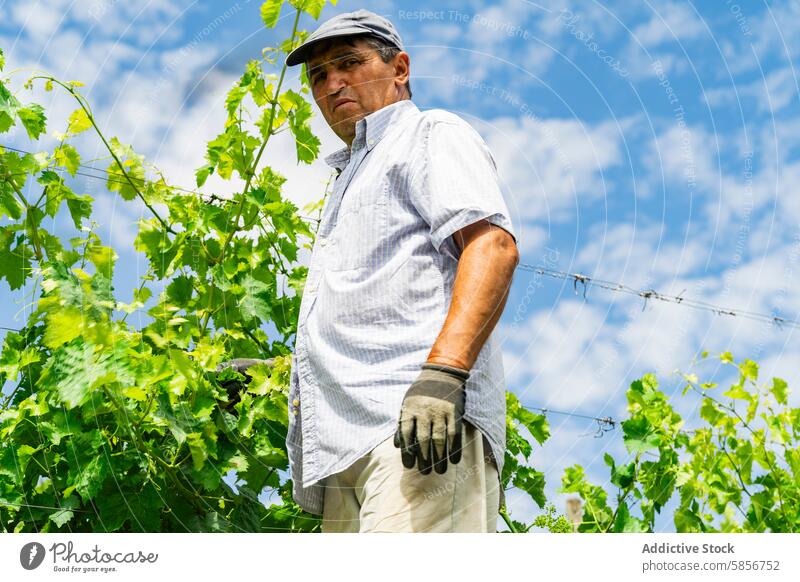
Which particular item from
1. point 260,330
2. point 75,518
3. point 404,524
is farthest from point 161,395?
point 404,524

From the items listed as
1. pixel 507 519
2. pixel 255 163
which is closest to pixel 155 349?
pixel 255 163

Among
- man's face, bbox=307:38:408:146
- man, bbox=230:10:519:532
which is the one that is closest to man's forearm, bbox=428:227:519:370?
man, bbox=230:10:519:532

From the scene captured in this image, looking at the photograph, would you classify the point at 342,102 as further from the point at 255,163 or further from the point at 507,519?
the point at 507,519

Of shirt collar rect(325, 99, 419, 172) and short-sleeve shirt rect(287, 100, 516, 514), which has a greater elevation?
shirt collar rect(325, 99, 419, 172)

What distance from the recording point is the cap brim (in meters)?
2.45

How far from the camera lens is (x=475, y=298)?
192cm

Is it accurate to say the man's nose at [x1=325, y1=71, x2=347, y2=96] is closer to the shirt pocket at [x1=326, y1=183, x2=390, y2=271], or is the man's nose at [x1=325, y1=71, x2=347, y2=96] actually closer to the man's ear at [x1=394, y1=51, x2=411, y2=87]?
the man's ear at [x1=394, y1=51, x2=411, y2=87]

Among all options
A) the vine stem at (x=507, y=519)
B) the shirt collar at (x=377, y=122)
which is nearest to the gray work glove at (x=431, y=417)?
the shirt collar at (x=377, y=122)

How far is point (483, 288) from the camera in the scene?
1931mm

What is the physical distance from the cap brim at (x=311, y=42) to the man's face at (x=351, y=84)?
0.12 feet

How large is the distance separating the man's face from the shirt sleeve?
0.30 meters

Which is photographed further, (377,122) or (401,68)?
(401,68)

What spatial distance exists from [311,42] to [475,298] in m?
0.99
